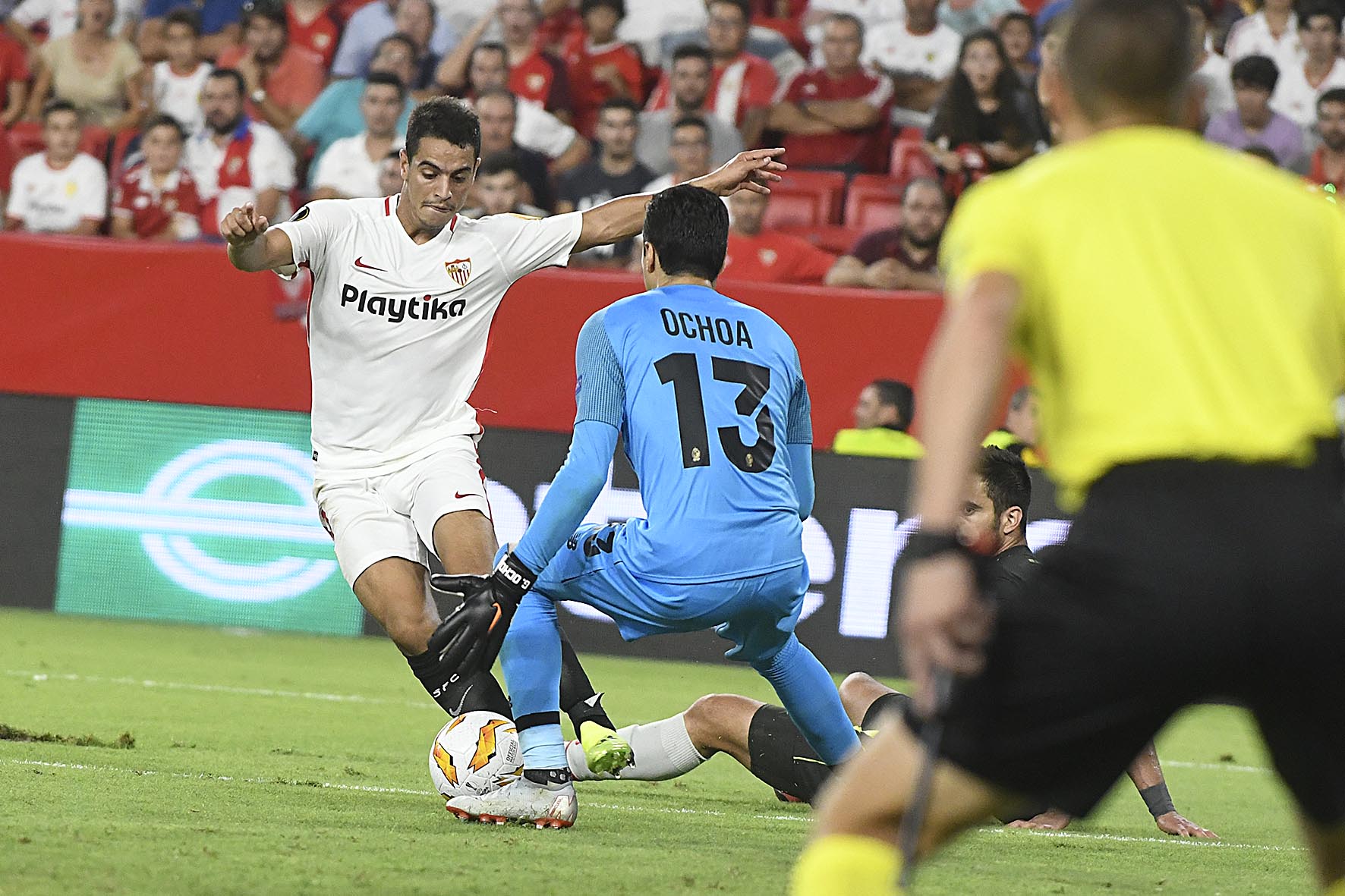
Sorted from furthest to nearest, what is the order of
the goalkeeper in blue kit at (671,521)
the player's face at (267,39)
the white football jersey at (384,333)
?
the player's face at (267,39) < the white football jersey at (384,333) < the goalkeeper in blue kit at (671,521)

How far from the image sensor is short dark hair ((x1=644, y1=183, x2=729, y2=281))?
566 cm

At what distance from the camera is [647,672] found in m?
10.6

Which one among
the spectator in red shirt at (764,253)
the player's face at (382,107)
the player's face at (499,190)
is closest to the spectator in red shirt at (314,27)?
the player's face at (382,107)

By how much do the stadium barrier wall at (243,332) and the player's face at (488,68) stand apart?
279cm

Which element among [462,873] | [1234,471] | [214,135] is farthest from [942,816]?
[214,135]

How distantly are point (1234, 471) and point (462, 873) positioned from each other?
2.60m

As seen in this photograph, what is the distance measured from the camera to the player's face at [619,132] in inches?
514

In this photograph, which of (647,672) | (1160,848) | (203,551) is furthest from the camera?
(203,551)

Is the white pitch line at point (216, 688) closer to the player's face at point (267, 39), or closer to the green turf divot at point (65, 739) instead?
the green turf divot at point (65, 739)

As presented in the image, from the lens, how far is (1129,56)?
2.78 m

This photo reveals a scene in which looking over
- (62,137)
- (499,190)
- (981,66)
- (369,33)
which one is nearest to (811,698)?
(499,190)

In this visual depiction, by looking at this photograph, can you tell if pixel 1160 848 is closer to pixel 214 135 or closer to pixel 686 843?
pixel 686 843

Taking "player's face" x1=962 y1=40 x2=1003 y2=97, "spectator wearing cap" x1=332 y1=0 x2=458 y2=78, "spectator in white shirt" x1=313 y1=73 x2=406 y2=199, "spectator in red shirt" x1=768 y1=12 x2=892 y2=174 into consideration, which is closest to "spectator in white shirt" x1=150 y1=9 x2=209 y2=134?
"spectator wearing cap" x1=332 y1=0 x2=458 y2=78

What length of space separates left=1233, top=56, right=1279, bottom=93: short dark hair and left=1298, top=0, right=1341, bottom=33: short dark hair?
71 centimetres
